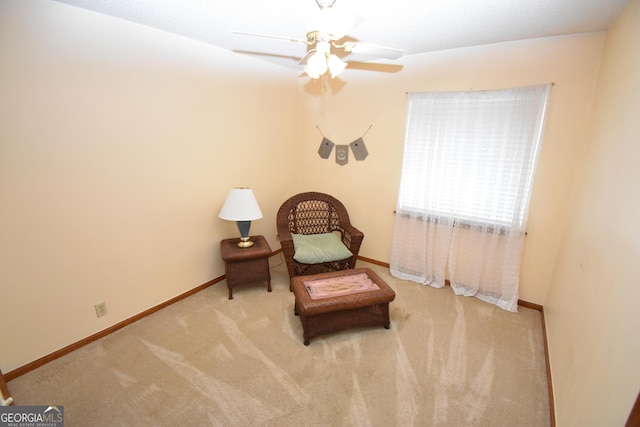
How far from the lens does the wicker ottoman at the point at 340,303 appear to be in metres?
2.00

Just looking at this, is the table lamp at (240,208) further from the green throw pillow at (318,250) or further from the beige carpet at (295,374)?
the beige carpet at (295,374)

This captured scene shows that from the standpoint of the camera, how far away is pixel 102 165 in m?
1.96

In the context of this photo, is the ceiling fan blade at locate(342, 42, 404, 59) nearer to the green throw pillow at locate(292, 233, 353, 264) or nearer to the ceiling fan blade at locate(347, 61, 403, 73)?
the ceiling fan blade at locate(347, 61, 403, 73)

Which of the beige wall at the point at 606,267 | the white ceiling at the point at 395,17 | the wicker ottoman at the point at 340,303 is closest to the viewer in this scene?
the beige wall at the point at 606,267

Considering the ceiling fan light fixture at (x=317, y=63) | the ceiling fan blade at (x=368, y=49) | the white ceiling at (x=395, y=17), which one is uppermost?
the white ceiling at (x=395, y=17)

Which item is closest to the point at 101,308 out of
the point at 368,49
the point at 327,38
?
the point at 327,38

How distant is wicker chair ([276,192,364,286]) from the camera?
2.88 metres

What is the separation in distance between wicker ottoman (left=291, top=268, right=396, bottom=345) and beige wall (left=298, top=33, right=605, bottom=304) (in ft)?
4.11

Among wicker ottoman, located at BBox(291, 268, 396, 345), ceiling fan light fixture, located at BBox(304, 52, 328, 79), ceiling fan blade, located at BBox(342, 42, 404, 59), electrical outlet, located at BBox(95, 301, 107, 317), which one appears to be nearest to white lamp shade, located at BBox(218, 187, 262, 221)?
wicker ottoman, located at BBox(291, 268, 396, 345)

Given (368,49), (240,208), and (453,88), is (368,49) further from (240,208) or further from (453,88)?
(240,208)

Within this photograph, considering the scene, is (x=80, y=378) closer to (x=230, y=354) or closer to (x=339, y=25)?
(x=230, y=354)

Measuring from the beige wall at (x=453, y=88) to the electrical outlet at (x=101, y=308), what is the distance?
2549 millimetres

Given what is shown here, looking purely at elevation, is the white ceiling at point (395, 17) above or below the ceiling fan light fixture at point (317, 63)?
above
